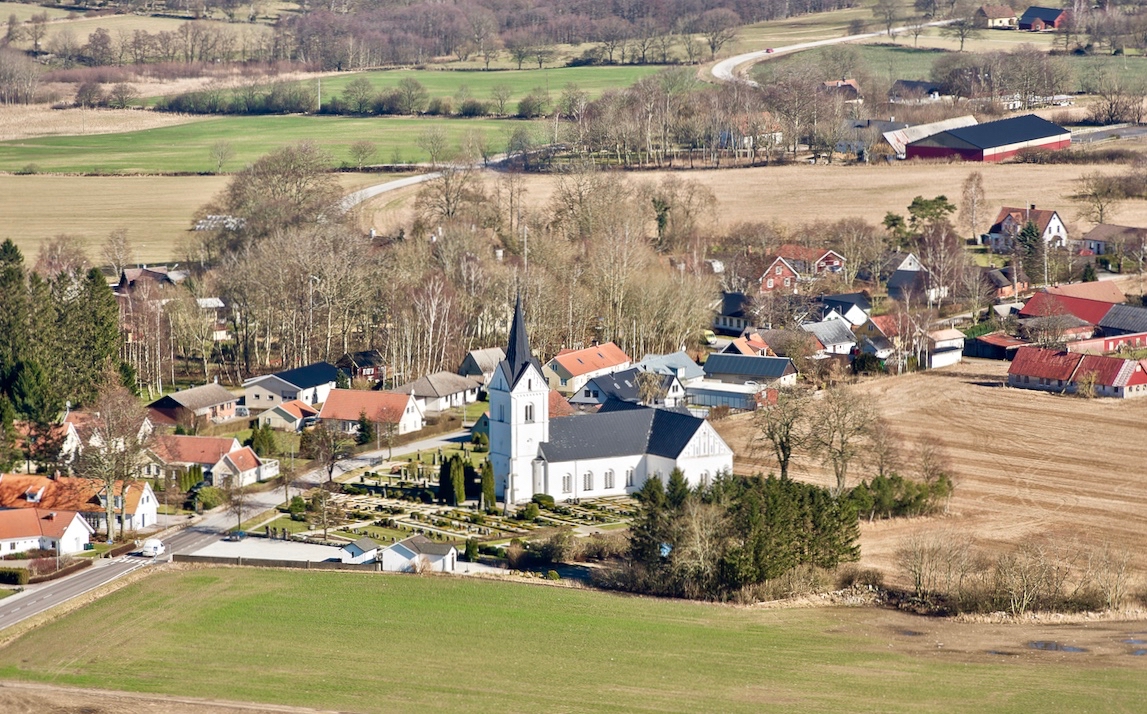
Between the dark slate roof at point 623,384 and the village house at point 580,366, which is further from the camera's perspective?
the village house at point 580,366

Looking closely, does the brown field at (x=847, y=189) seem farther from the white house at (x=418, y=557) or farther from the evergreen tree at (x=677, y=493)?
the white house at (x=418, y=557)

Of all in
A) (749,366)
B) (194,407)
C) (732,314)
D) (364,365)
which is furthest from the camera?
(732,314)

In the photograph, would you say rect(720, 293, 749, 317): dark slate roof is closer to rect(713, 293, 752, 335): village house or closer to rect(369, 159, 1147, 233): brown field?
rect(713, 293, 752, 335): village house

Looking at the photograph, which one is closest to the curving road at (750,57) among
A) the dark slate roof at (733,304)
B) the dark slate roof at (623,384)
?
the dark slate roof at (733,304)

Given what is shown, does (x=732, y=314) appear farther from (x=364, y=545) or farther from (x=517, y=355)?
(x=364, y=545)

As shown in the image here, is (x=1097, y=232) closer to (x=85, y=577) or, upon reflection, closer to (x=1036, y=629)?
(x=1036, y=629)

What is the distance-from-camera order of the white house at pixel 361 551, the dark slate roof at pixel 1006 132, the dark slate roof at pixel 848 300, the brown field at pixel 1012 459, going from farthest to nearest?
1. the dark slate roof at pixel 1006 132
2. the dark slate roof at pixel 848 300
3. the brown field at pixel 1012 459
4. the white house at pixel 361 551

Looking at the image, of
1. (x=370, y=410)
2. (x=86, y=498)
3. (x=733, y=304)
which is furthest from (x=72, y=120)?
(x=86, y=498)
